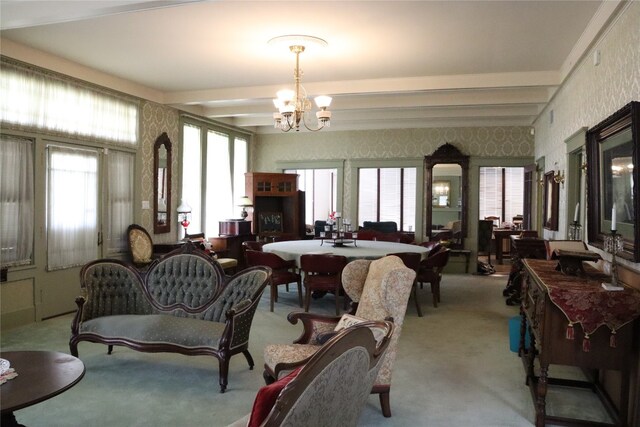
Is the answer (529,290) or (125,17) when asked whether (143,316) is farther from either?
(529,290)

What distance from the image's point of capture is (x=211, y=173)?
883 cm

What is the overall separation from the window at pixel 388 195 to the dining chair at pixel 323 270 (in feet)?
14.9

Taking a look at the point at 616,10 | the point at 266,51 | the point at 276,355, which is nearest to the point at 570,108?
the point at 616,10

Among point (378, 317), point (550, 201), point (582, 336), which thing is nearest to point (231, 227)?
point (550, 201)

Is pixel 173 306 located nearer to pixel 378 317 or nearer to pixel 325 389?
pixel 378 317

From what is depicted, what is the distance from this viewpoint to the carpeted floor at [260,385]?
3031mm

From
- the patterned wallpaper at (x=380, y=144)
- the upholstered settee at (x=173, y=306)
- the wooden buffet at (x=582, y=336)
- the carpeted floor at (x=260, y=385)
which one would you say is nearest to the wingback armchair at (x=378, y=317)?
the carpeted floor at (x=260, y=385)

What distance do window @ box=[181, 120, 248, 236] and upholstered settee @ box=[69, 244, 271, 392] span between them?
381 cm

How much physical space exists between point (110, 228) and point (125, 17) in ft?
10.1

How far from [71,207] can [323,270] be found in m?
3.13

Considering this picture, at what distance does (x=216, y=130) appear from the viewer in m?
8.95

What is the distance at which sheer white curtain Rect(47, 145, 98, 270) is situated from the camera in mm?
5535

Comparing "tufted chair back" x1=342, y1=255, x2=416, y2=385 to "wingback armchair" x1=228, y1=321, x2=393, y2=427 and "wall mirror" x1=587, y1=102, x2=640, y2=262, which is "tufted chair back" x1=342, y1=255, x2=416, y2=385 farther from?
"wall mirror" x1=587, y1=102, x2=640, y2=262

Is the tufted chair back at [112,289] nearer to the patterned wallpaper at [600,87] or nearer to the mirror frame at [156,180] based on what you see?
the mirror frame at [156,180]
